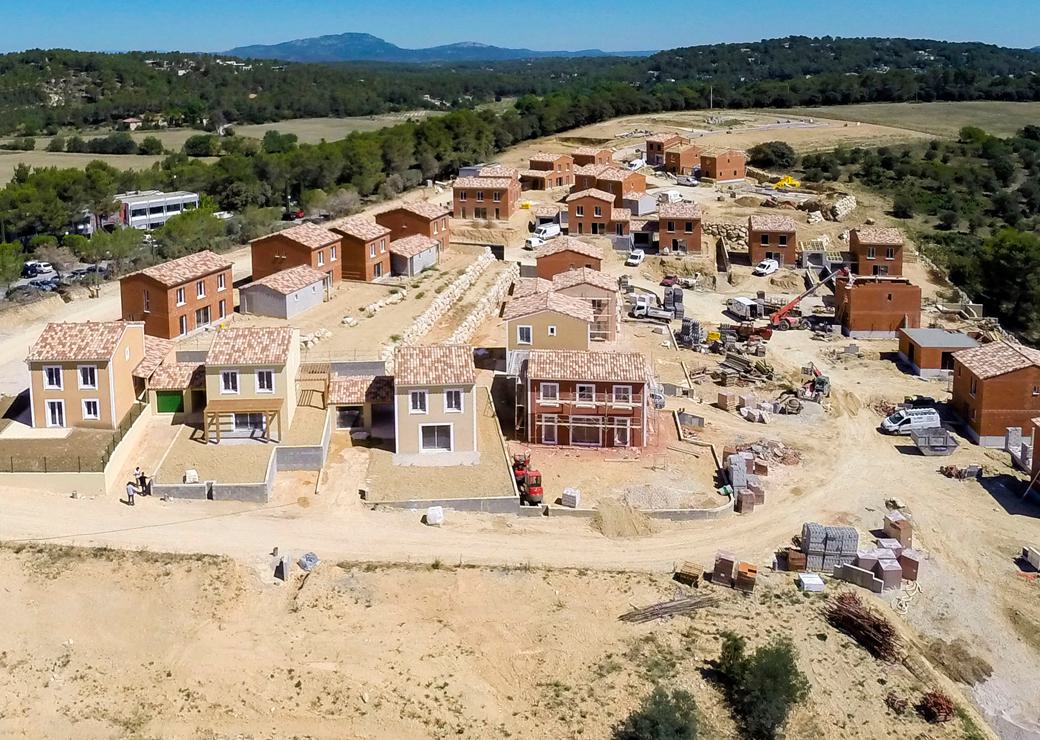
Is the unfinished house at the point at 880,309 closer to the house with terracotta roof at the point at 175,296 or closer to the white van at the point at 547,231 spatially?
the white van at the point at 547,231

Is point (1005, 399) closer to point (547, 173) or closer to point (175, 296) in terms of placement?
point (175, 296)

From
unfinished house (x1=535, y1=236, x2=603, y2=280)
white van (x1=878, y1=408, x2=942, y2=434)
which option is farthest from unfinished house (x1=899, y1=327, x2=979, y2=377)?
unfinished house (x1=535, y1=236, x2=603, y2=280)

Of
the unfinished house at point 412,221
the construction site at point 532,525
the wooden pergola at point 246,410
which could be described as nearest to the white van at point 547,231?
the unfinished house at point 412,221

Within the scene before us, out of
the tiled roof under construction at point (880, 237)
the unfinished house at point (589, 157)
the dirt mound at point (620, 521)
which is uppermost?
the unfinished house at point (589, 157)

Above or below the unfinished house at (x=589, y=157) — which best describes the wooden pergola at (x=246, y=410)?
below

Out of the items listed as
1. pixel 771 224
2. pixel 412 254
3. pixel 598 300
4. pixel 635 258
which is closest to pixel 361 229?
pixel 412 254

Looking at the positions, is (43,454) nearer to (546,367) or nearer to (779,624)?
(546,367)

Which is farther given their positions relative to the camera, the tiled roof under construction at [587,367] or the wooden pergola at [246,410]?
the tiled roof under construction at [587,367]

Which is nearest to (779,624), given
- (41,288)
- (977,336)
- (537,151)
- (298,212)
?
(977,336)
